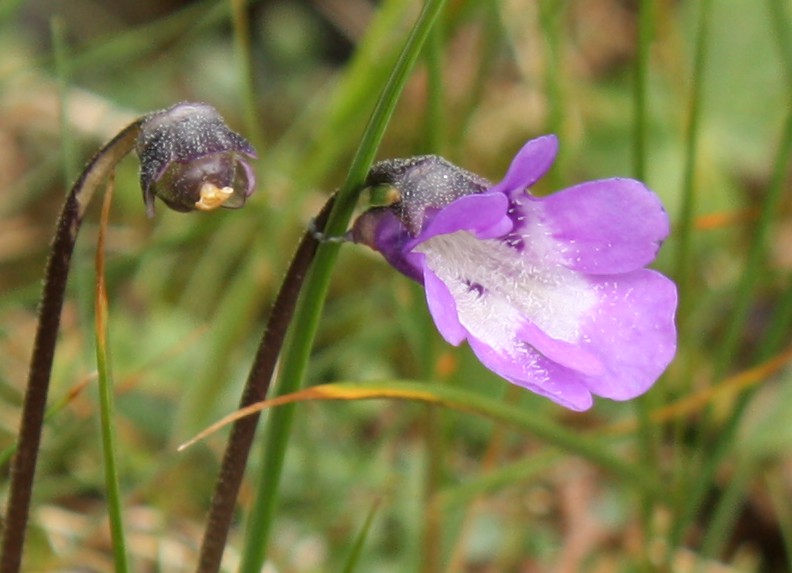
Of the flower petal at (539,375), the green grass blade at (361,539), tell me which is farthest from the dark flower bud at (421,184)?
the green grass blade at (361,539)

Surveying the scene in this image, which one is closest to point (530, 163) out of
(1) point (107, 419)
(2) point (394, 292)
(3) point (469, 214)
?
(3) point (469, 214)

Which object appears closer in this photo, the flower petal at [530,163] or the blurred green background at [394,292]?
the flower petal at [530,163]

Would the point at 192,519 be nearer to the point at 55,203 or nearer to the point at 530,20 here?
the point at 55,203

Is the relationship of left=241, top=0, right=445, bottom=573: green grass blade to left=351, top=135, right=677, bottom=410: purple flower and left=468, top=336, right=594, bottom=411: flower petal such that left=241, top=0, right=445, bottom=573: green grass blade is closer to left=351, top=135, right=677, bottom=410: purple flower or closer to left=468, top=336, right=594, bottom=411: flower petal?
left=351, top=135, right=677, bottom=410: purple flower

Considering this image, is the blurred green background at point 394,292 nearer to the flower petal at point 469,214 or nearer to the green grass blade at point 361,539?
the green grass blade at point 361,539

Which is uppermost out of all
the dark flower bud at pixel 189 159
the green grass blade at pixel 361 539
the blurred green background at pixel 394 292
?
the dark flower bud at pixel 189 159

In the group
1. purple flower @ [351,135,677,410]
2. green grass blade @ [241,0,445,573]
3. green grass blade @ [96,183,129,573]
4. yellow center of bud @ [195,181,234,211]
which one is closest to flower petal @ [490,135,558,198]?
purple flower @ [351,135,677,410]
